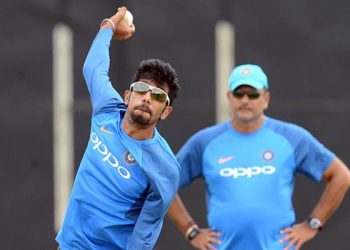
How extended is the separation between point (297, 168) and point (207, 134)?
62 cm

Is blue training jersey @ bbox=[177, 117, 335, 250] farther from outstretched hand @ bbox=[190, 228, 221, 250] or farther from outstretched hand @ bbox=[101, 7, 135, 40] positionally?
outstretched hand @ bbox=[101, 7, 135, 40]

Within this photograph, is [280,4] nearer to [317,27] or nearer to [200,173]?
[317,27]

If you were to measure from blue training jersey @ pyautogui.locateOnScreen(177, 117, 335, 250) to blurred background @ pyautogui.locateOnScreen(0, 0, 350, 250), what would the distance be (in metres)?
1.68

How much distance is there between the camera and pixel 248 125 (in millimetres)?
6523

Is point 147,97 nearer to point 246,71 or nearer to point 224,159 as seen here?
point 224,159

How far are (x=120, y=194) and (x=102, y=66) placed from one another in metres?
0.76

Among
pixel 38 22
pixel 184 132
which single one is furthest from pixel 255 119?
pixel 38 22

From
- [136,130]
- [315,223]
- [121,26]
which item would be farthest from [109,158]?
[315,223]

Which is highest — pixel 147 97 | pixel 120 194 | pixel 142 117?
pixel 147 97

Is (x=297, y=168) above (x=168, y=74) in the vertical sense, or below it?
below

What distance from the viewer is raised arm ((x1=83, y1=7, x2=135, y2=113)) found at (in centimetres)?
539

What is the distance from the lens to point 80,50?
320 inches

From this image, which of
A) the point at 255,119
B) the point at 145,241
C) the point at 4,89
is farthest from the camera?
the point at 4,89

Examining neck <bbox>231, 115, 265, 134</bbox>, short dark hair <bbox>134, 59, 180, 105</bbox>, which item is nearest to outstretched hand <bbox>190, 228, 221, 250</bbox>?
neck <bbox>231, 115, 265, 134</bbox>
